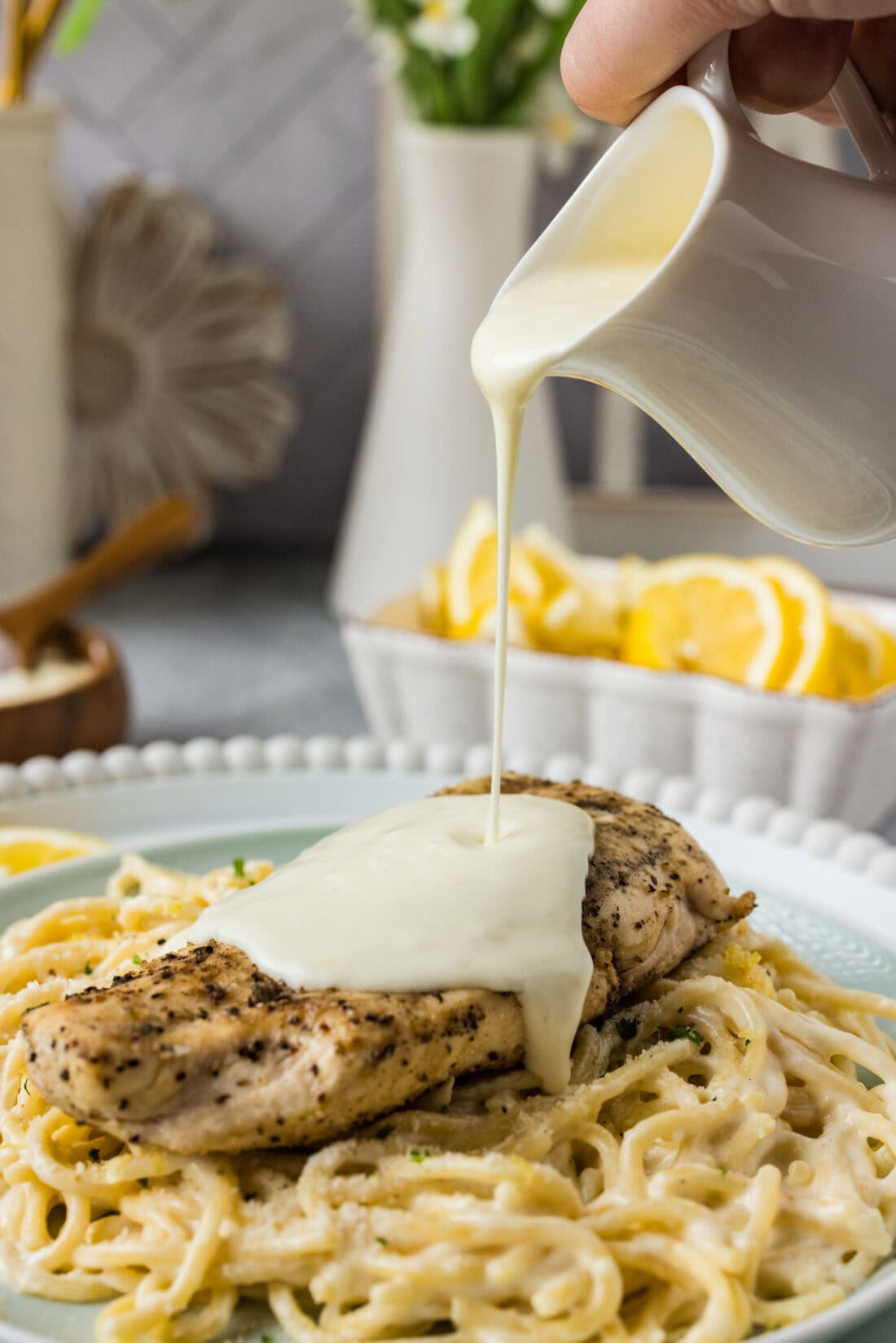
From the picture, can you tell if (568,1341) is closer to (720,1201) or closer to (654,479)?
(720,1201)

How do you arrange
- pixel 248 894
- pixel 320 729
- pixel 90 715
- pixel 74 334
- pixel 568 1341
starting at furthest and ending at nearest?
pixel 74 334 < pixel 320 729 < pixel 90 715 < pixel 248 894 < pixel 568 1341

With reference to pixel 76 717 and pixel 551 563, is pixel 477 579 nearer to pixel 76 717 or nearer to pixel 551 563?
pixel 551 563

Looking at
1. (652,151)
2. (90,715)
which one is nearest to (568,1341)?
(652,151)

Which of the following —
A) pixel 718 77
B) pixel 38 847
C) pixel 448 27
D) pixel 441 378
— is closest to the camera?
pixel 718 77

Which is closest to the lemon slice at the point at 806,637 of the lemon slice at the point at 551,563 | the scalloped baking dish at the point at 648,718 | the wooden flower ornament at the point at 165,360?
the scalloped baking dish at the point at 648,718

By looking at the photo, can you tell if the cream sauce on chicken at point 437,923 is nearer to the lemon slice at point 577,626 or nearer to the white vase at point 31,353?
the lemon slice at point 577,626

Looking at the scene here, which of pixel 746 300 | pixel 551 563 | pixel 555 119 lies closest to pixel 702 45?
pixel 746 300
